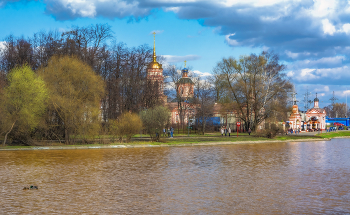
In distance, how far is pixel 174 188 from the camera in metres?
13.5

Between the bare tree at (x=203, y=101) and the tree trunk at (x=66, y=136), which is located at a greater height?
the bare tree at (x=203, y=101)

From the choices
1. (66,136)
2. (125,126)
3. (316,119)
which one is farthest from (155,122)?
(316,119)

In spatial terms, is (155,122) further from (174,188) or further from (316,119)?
(316,119)

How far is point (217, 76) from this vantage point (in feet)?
208

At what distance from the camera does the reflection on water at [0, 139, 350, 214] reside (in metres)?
10.5

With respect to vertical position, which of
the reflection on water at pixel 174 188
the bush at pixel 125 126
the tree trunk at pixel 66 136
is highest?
the bush at pixel 125 126

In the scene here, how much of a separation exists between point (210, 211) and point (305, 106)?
15060 cm

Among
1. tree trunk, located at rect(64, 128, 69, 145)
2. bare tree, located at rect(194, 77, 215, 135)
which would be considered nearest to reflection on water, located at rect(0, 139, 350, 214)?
tree trunk, located at rect(64, 128, 69, 145)

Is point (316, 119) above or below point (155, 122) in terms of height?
above

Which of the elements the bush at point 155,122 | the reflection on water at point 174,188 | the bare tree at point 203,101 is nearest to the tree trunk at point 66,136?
the bush at point 155,122

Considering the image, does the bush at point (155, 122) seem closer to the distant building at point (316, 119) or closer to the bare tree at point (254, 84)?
the bare tree at point (254, 84)

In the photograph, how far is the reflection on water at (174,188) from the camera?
10508mm

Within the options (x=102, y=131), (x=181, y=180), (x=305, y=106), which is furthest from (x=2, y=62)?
(x=305, y=106)

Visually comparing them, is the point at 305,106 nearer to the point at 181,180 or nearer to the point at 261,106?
the point at 261,106
